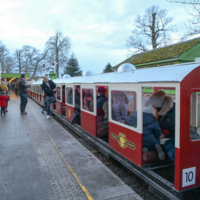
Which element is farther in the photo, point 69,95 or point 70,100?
point 69,95

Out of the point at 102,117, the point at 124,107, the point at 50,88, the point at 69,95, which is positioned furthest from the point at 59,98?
the point at 124,107

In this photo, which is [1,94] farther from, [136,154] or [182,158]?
[182,158]

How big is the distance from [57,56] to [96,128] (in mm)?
36890

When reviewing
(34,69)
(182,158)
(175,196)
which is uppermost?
(34,69)

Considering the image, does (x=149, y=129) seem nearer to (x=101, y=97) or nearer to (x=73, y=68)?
(x=101, y=97)

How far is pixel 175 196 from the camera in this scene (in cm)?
263

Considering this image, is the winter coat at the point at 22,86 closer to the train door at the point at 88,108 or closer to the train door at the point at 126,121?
the train door at the point at 88,108

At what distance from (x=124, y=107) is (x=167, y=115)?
33.2 inches

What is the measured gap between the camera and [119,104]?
412 cm

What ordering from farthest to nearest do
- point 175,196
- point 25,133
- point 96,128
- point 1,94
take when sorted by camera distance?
point 1,94, point 25,133, point 96,128, point 175,196

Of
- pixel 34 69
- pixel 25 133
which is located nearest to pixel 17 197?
Answer: pixel 25 133

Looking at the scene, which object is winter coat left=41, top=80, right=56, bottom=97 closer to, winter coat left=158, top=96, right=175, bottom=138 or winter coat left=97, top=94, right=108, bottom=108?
winter coat left=97, top=94, right=108, bottom=108

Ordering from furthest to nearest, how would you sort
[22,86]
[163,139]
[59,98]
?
[22,86]
[59,98]
[163,139]

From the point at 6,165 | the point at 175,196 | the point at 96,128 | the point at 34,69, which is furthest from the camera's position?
the point at 34,69
